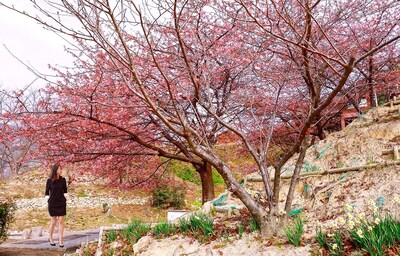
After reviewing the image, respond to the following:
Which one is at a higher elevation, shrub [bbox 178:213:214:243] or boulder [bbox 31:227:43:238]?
shrub [bbox 178:213:214:243]

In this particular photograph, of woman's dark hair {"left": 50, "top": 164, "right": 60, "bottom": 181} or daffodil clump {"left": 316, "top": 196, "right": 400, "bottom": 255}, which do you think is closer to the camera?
daffodil clump {"left": 316, "top": 196, "right": 400, "bottom": 255}

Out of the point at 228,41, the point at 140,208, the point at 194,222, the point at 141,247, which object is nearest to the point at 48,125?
the point at 141,247

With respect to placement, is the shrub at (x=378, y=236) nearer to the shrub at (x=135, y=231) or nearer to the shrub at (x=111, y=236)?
the shrub at (x=135, y=231)

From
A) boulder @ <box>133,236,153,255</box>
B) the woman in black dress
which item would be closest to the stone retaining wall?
the woman in black dress

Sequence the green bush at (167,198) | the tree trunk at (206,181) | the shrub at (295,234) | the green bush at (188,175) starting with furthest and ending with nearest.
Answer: the green bush at (188,175)
the green bush at (167,198)
the tree trunk at (206,181)
the shrub at (295,234)

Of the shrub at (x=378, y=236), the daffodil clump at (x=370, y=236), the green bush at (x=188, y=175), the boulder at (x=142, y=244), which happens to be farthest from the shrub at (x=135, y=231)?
the green bush at (x=188, y=175)

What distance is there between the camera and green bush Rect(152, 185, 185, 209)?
15.9 m

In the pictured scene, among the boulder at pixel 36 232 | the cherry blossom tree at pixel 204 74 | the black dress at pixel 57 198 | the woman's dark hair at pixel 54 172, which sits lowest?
the boulder at pixel 36 232

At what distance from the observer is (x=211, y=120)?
802 centimetres

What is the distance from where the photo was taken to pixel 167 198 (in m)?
16.0

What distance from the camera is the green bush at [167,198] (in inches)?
627

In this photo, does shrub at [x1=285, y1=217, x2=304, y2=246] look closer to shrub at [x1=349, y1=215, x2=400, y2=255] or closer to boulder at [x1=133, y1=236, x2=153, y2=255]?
shrub at [x1=349, y1=215, x2=400, y2=255]

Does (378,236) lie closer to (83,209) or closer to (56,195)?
(56,195)

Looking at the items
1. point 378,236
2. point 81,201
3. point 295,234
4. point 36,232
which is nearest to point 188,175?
point 81,201
